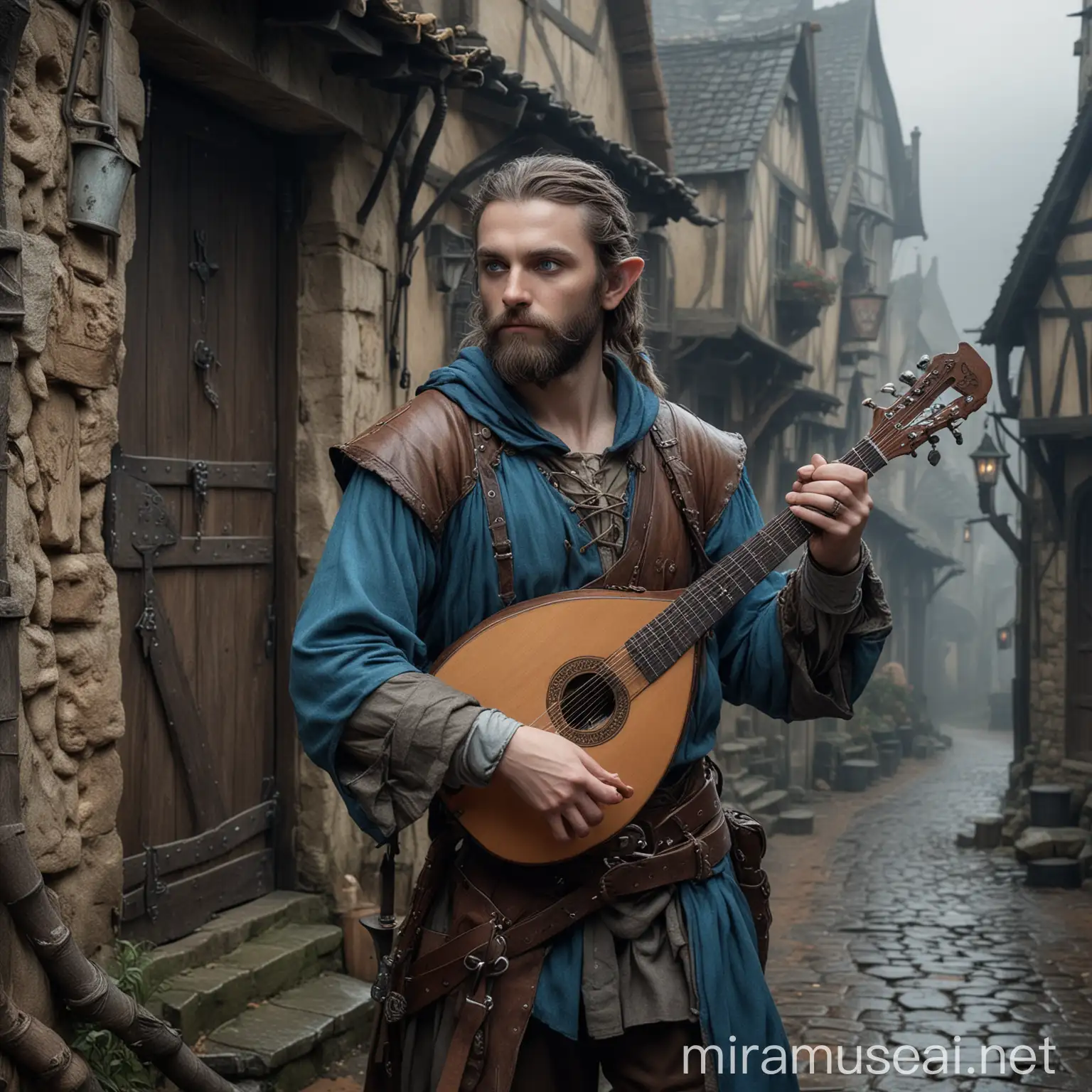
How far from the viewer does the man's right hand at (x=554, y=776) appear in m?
2.18

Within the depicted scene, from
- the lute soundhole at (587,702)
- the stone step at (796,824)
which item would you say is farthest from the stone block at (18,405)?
the stone step at (796,824)

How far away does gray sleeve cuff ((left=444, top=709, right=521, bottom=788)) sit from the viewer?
2178 mm

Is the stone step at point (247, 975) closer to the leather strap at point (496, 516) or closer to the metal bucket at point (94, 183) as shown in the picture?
the metal bucket at point (94, 183)

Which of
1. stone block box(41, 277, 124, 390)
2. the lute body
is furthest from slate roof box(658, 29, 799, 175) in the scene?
the lute body

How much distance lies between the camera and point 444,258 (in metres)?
7.08

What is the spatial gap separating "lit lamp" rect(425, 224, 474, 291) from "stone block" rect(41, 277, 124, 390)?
3.02 meters

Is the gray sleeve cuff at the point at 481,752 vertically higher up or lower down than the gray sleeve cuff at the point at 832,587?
lower down

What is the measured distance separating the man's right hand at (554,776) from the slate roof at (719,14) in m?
27.6

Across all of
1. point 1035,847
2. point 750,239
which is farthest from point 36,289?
point 750,239

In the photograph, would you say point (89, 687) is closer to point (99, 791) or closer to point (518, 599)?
point (99, 791)

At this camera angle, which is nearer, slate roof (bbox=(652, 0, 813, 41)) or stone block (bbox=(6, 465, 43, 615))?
stone block (bbox=(6, 465, 43, 615))

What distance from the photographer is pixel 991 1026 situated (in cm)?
635

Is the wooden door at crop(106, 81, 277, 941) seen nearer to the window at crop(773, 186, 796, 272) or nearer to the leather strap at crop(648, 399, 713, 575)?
the leather strap at crop(648, 399, 713, 575)

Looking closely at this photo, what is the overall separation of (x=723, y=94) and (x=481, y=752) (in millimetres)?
14402
